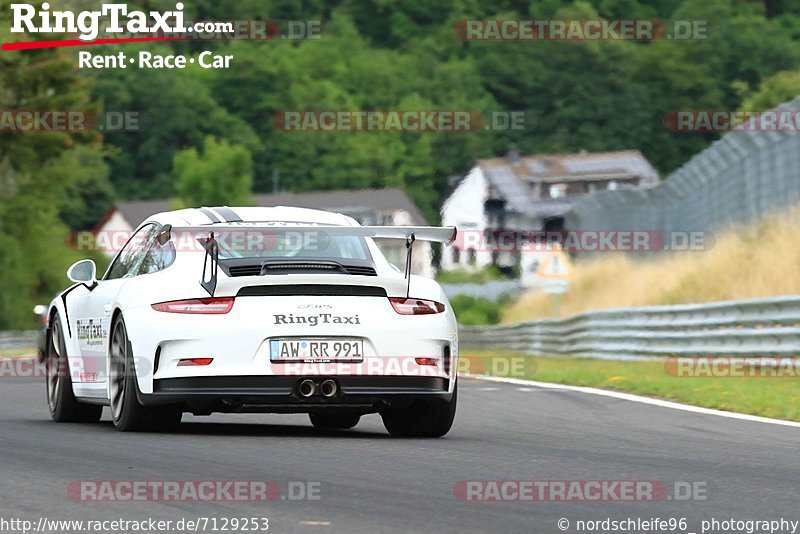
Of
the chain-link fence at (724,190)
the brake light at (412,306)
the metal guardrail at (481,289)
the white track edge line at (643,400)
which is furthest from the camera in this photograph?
the metal guardrail at (481,289)

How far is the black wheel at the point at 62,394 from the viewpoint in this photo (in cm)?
1189

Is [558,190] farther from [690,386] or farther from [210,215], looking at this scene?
[210,215]

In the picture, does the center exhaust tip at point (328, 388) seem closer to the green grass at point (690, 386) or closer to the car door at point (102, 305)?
the car door at point (102, 305)

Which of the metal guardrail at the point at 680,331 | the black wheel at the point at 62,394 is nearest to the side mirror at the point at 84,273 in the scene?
the black wheel at the point at 62,394

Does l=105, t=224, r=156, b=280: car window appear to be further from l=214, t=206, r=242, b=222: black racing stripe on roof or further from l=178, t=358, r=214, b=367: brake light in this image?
l=178, t=358, r=214, b=367: brake light

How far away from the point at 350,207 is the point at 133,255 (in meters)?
119

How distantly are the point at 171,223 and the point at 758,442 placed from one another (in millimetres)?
3698

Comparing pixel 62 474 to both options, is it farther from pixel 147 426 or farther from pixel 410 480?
pixel 147 426

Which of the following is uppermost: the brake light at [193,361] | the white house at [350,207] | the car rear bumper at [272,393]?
the white house at [350,207]

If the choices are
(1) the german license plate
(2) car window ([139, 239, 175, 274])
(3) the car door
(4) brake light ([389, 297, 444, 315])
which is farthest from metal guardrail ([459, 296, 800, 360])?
(1) the german license plate

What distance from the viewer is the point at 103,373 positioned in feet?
36.1

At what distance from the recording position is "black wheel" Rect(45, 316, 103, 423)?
11.9m

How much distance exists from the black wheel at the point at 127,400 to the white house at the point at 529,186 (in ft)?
347

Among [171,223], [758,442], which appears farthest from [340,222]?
[758,442]
